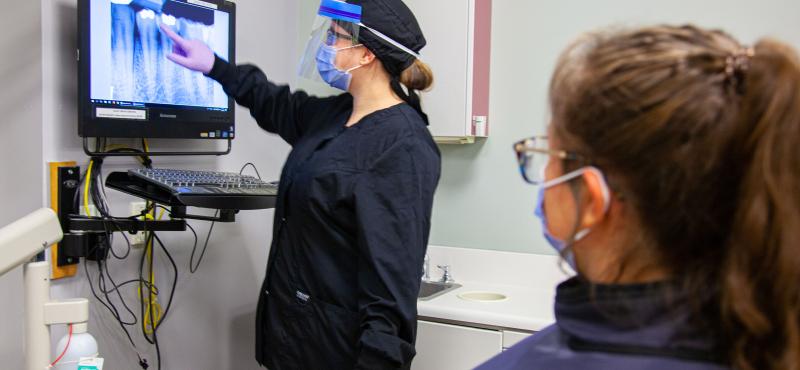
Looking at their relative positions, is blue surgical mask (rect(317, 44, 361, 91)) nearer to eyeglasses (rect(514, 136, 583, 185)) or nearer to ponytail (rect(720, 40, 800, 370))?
eyeglasses (rect(514, 136, 583, 185))

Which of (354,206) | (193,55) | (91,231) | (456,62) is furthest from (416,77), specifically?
(91,231)

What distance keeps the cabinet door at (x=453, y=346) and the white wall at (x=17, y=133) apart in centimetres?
125

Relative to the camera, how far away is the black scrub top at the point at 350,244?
1497mm

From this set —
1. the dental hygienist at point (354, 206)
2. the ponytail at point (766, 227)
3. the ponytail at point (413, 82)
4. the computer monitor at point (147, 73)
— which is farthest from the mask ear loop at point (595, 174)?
the computer monitor at point (147, 73)

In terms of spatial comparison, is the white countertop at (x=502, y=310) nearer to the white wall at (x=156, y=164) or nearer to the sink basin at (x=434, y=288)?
the sink basin at (x=434, y=288)

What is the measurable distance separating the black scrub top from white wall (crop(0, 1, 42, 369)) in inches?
29.9

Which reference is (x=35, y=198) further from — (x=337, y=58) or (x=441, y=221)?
(x=441, y=221)

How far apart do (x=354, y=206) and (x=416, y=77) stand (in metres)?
0.42

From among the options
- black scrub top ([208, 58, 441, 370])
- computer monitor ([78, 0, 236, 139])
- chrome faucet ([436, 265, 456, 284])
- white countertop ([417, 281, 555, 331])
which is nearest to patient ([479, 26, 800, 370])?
black scrub top ([208, 58, 441, 370])

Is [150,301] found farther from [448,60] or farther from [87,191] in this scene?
[448,60]

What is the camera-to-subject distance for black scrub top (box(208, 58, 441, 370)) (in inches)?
58.9

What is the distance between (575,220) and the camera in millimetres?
796

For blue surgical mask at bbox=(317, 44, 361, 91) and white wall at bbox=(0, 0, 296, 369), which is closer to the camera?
blue surgical mask at bbox=(317, 44, 361, 91)

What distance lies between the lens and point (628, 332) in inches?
28.7
